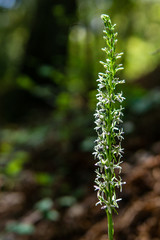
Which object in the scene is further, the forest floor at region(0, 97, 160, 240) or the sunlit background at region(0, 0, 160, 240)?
the sunlit background at region(0, 0, 160, 240)

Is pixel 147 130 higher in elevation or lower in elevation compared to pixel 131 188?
higher

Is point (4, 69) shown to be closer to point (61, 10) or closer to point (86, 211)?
point (61, 10)

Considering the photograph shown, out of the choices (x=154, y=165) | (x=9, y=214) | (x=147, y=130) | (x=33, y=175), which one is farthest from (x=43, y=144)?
(x=154, y=165)

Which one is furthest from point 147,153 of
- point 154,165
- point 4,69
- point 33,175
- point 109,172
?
A: point 4,69

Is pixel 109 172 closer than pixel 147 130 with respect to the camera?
Yes

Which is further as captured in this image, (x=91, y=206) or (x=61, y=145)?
(x=61, y=145)

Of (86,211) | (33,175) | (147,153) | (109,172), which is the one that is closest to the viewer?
(109,172)

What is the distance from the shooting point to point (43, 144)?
653 centimetres

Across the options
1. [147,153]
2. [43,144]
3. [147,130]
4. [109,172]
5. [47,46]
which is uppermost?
[47,46]

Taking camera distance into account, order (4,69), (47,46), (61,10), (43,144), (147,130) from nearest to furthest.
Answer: (147,130) < (61,10) < (43,144) < (47,46) < (4,69)

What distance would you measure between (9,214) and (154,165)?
7.87 ft

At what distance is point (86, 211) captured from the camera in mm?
3824

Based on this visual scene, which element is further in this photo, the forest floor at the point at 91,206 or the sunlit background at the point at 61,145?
the sunlit background at the point at 61,145

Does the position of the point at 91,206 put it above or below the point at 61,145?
below
